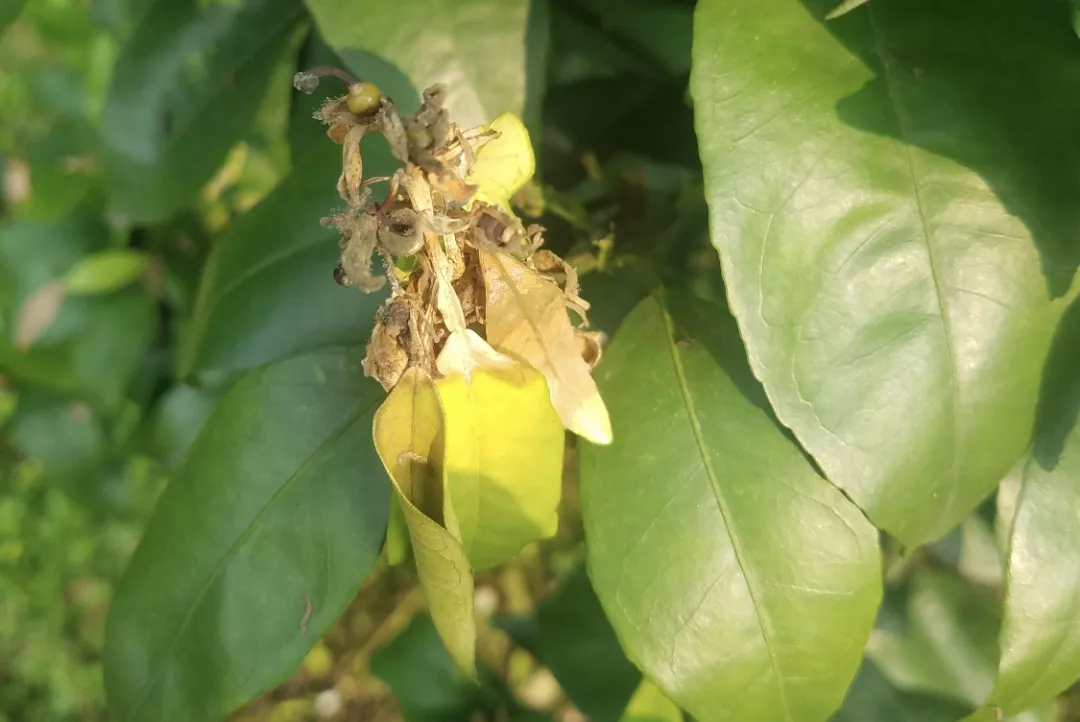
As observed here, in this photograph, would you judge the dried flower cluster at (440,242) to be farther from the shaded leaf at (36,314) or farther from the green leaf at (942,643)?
the shaded leaf at (36,314)

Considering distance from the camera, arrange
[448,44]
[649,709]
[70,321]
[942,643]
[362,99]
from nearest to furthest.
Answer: [362,99]
[448,44]
[649,709]
[942,643]
[70,321]

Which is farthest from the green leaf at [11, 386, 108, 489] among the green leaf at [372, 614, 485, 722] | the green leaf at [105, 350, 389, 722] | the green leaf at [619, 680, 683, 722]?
the green leaf at [619, 680, 683, 722]

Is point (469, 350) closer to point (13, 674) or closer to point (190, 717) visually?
point (190, 717)

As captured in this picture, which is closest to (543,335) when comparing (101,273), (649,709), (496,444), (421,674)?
(496,444)

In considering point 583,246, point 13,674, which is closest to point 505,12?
point 583,246

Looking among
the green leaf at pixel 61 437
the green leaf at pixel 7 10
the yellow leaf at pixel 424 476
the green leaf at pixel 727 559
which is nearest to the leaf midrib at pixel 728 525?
the green leaf at pixel 727 559

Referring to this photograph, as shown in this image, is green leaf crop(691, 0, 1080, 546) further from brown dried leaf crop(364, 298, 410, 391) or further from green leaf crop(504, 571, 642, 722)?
green leaf crop(504, 571, 642, 722)

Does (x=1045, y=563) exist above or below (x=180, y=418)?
above

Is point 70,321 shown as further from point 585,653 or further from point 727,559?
point 727,559
